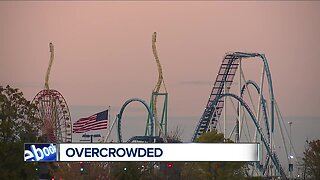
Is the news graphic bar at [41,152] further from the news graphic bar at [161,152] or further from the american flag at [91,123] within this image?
the american flag at [91,123]

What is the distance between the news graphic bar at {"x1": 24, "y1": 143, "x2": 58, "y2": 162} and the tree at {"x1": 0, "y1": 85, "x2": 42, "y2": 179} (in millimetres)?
7572

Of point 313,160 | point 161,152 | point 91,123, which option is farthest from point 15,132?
point 313,160

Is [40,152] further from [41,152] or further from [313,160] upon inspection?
[313,160]

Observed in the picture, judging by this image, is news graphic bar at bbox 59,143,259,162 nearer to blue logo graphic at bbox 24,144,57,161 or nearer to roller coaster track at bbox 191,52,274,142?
blue logo graphic at bbox 24,144,57,161

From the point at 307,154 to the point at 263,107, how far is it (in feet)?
47.6

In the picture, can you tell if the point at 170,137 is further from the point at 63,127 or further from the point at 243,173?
the point at 243,173

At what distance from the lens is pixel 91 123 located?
69.1 meters

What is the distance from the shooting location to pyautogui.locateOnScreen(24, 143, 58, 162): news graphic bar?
52406mm

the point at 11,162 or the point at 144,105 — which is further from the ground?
the point at 144,105

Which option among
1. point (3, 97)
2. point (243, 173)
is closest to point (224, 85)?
point (243, 173)

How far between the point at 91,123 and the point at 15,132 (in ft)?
26.6

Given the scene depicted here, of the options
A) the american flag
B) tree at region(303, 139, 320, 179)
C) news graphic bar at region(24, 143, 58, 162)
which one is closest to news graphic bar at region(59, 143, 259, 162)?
news graphic bar at region(24, 143, 58, 162)

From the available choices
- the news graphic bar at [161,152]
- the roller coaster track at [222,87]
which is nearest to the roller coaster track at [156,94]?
the roller coaster track at [222,87]

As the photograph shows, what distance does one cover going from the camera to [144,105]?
92062 mm
